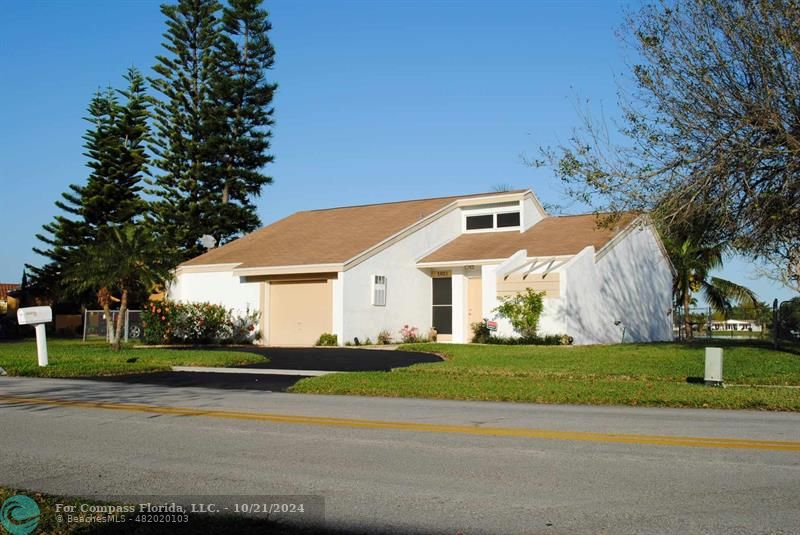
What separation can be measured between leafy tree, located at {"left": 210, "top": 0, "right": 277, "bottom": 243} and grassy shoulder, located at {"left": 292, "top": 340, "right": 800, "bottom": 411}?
3023 cm

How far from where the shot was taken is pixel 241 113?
161 feet

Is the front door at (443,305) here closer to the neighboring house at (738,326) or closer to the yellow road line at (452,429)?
the neighboring house at (738,326)

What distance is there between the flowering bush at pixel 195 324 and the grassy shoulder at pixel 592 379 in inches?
423

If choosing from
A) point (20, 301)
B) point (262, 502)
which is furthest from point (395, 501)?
point (20, 301)

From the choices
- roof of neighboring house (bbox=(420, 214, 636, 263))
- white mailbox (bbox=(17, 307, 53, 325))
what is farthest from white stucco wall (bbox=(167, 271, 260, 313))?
white mailbox (bbox=(17, 307, 53, 325))

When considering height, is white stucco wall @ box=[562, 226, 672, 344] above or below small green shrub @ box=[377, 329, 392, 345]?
above

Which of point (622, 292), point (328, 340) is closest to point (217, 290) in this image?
point (328, 340)

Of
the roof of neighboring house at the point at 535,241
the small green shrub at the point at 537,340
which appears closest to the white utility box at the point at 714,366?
the small green shrub at the point at 537,340

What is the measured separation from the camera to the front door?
99.7ft

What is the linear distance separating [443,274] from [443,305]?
3.91ft

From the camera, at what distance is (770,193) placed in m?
17.2

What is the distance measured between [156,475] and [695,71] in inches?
573

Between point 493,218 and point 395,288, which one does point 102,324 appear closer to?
point 395,288

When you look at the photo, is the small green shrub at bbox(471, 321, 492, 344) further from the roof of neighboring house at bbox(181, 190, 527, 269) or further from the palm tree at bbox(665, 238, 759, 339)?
the palm tree at bbox(665, 238, 759, 339)
